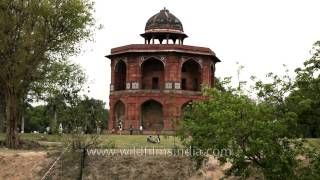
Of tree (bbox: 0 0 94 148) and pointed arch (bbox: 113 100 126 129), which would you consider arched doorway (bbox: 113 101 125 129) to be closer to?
pointed arch (bbox: 113 100 126 129)

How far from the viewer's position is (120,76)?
47406mm

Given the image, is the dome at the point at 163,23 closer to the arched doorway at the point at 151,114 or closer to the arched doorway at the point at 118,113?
the arched doorway at the point at 151,114

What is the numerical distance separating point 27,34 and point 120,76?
19.6 metres

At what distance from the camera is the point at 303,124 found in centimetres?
1778

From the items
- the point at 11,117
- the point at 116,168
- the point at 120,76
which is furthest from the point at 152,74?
the point at 116,168

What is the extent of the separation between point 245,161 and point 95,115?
14.6 m

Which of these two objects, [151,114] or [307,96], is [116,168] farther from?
[151,114]

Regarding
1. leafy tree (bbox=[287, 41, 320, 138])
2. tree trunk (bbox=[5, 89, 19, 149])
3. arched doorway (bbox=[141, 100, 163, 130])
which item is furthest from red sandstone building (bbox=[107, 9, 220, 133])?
leafy tree (bbox=[287, 41, 320, 138])

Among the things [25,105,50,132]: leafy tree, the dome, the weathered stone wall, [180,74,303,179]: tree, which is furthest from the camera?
[25,105,50,132]: leafy tree

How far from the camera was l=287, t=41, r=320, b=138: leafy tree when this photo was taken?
16.0 m

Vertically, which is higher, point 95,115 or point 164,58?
point 164,58

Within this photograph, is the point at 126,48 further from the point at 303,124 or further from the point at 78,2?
the point at 303,124

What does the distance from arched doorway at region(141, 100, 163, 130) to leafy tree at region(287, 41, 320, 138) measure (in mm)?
27355

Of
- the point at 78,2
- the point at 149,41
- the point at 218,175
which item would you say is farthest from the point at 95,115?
the point at 149,41
